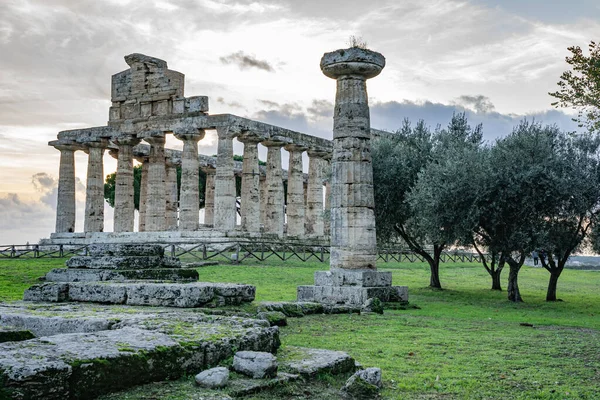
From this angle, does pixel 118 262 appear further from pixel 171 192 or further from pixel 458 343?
pixel 171 192

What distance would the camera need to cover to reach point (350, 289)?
1889cm

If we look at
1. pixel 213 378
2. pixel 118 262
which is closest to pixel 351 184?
pixel 118 262

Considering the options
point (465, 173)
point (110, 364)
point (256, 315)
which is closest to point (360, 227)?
point (465, 173)

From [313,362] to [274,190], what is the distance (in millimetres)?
38724

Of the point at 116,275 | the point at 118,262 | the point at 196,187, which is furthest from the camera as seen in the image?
the point at 196,187

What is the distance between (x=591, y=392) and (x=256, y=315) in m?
5.75

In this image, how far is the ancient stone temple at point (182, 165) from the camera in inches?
1640

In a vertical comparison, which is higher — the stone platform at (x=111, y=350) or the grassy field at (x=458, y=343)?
the stone platform at (x=111, y=350)

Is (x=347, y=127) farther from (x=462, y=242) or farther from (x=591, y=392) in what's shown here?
(x=591, y=392)

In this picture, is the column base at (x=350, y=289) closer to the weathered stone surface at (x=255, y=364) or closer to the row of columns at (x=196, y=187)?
the weathered stone surface at (x=255, y=364)

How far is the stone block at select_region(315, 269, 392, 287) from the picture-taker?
1912 cm

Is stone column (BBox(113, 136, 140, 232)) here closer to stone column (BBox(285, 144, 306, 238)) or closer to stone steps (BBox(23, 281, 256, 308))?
stone column (BBox(285, 144, 306, 238))

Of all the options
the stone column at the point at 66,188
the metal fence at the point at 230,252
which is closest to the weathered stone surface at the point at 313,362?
the metal fence at the point at 230,252

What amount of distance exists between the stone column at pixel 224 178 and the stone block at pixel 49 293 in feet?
91.8
